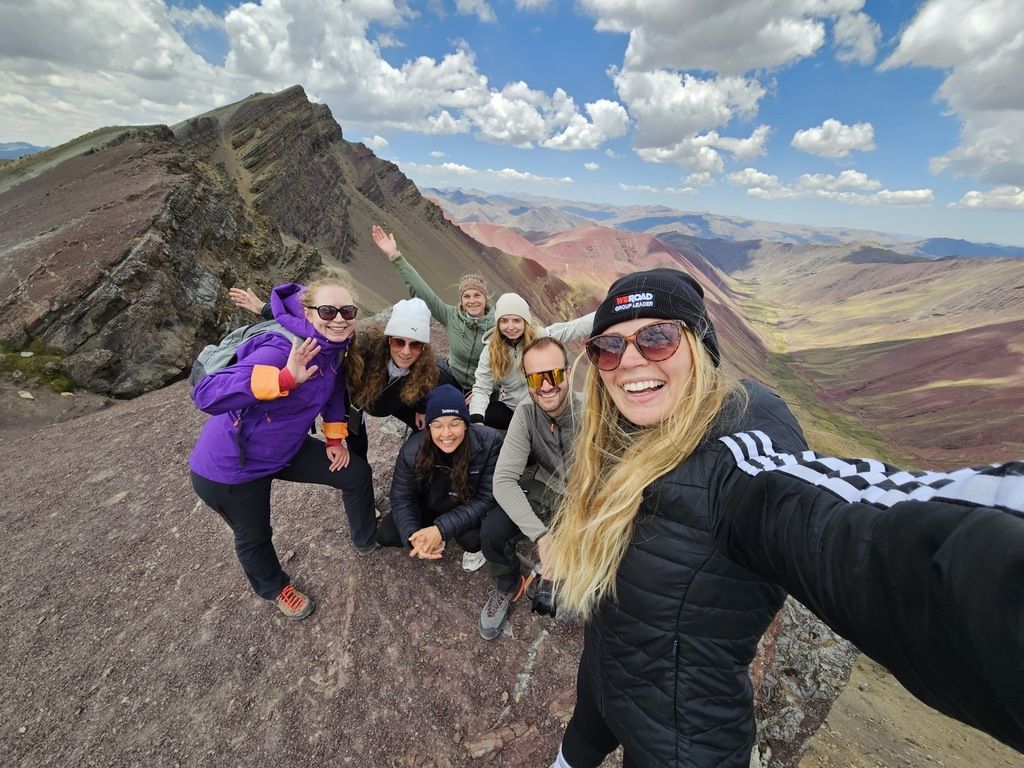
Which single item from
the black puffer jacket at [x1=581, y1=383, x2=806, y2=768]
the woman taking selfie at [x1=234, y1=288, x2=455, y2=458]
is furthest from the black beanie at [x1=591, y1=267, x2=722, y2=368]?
the woman taking selfie at [x1=234, y1=288, x2=455, y2=458]

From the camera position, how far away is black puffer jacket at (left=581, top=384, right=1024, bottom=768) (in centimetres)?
106

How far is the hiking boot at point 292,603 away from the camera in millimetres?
4859

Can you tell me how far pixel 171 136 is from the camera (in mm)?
35844

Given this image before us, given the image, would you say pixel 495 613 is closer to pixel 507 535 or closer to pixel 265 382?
pixel 507 535

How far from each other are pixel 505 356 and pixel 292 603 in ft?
12.5

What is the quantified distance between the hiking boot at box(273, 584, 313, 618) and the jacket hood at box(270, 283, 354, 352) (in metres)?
2.81

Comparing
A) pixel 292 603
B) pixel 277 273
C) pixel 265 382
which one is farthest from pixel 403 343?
pixel 277 273

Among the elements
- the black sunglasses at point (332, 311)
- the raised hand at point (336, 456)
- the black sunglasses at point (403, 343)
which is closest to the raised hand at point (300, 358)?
the black sunglasses at point (332, 311)

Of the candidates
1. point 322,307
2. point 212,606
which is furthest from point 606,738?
point 212,606

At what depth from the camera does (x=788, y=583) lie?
1610mm

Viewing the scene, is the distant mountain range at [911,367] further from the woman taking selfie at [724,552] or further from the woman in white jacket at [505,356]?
the woman taking selfie at [724,552]

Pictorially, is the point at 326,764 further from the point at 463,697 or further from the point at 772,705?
the point at 772,705

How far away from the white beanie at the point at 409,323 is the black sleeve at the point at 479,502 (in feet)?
4.33

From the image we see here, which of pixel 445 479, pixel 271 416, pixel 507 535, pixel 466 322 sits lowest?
pixel 507 535
